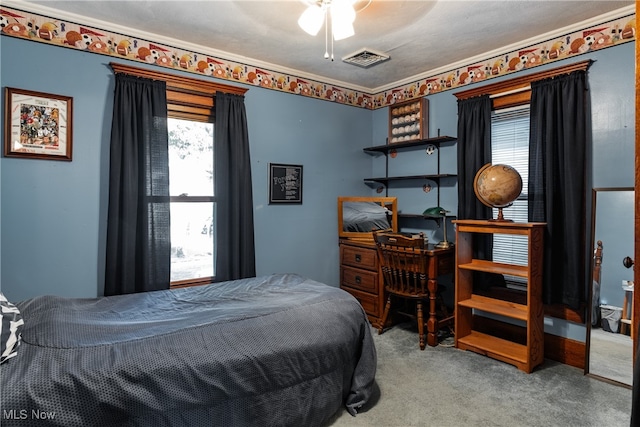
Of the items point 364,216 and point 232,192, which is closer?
point 232,192

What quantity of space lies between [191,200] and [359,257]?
1.79 m

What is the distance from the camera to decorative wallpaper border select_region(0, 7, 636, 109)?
253cm

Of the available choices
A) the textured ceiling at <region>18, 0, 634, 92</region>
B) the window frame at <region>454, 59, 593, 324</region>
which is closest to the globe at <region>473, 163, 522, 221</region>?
the window frame at <region>454, 59, 593, 324</region>

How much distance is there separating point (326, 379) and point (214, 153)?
2203 mm

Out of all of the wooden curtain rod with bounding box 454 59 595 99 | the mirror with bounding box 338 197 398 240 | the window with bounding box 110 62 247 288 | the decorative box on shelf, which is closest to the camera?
the wooden curtain rod with bounding box 454 59 595 99

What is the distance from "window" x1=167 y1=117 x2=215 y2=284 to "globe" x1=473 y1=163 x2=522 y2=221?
93.7 inches

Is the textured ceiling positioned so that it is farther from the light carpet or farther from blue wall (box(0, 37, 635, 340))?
the light carpet

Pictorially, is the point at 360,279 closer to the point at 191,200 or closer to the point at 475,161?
the point at 475,161

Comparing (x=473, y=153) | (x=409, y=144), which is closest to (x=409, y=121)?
(x=409, y=144)

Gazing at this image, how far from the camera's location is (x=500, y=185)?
9.25 feet

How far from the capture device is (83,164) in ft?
8.84

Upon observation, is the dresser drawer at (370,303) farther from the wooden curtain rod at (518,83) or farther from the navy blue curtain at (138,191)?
the wooden curtain rod at (518,83)

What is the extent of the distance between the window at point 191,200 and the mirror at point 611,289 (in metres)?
3.14

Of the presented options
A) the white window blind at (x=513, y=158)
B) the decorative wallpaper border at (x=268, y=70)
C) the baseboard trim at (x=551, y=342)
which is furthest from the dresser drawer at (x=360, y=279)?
the decorative wallpaper border at (x=268, y=70)
